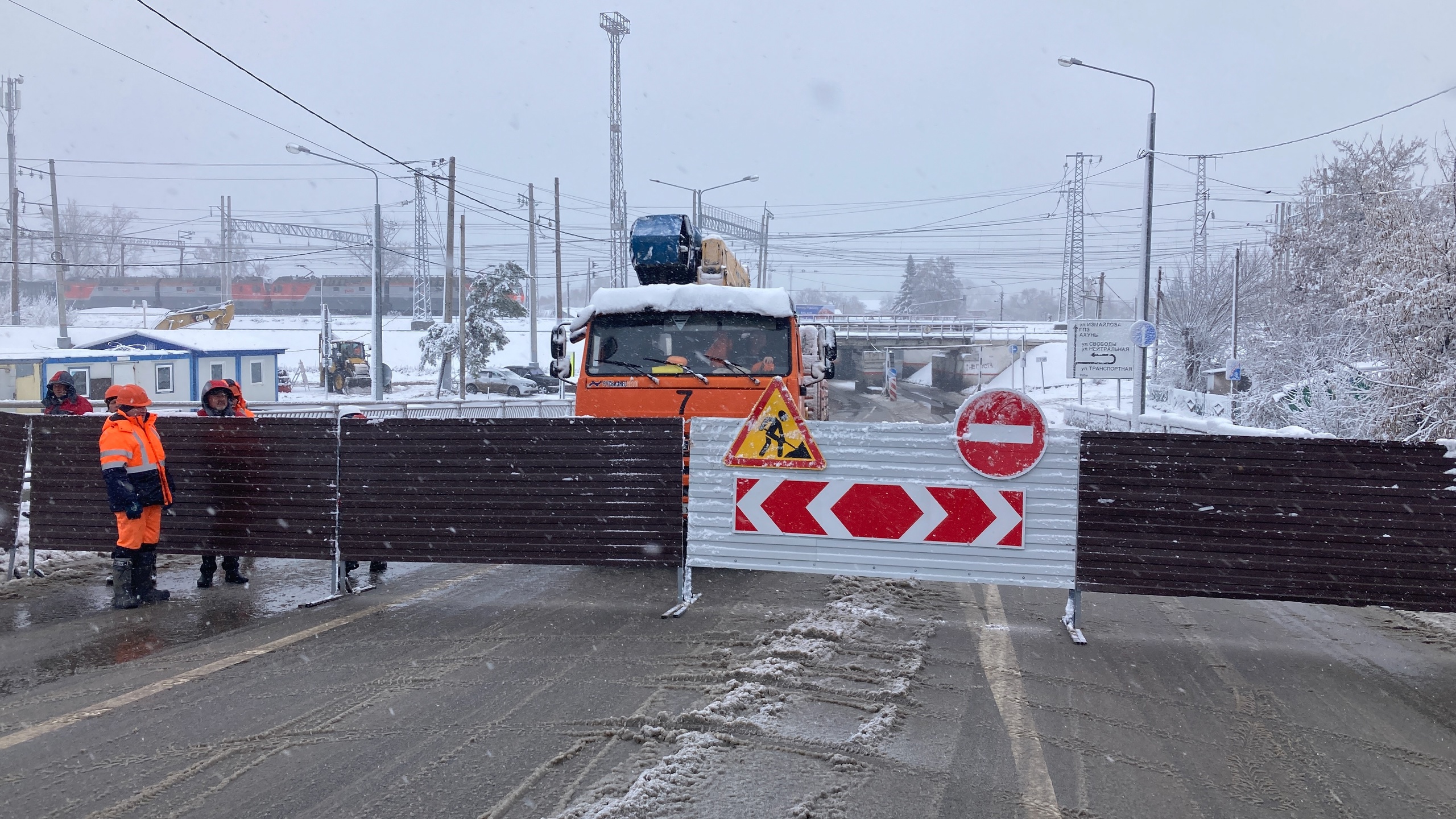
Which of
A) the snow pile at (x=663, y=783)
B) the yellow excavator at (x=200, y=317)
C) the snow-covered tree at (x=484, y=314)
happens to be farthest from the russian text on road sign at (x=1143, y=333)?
the yellow excavator at (x=200, y=317)

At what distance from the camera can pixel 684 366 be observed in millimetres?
9383

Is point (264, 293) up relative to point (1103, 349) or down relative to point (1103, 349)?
up

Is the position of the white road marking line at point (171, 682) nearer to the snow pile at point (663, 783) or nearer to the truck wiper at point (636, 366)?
the snow pile at point (663, 783)

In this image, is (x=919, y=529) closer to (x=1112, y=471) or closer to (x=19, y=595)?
(x=1112, y=471)

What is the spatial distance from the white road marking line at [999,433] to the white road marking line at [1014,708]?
1326 mm

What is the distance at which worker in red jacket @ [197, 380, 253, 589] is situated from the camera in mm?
7992

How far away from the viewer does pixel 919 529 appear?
6.51m

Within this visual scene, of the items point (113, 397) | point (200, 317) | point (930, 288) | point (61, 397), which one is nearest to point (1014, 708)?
point (113, 397)

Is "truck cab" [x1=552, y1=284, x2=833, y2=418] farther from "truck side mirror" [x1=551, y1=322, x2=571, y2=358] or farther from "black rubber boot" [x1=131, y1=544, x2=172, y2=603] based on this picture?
"black rubber boot" [x1=131, y1=544, x2=172, y2=603]

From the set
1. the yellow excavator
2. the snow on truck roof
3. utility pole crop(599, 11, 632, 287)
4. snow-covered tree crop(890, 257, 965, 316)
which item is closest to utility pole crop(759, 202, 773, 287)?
utility pole crop(599, 11, 632, 287)

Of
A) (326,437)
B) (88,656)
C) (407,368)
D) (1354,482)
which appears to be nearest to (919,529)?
(1354,482)

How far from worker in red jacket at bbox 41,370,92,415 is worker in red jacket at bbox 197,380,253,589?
7.32ft

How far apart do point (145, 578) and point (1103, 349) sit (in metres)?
18.9

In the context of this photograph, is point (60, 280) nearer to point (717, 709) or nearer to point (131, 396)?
point (131, 396)
